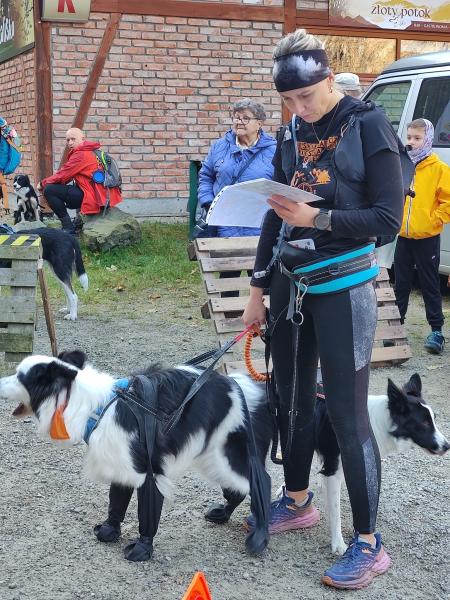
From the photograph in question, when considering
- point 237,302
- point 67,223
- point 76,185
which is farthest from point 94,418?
point 76,185

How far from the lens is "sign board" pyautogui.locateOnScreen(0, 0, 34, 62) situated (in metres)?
10.8

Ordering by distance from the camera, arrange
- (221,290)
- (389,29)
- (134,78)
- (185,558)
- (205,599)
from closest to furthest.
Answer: (205,599)
(185,558)
(221,290)
(134,78)
(389,29)

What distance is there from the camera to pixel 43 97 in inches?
414

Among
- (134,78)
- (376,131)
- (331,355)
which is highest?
(134,78)

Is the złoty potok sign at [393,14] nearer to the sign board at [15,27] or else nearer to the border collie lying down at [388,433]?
the sign board at [15,27]

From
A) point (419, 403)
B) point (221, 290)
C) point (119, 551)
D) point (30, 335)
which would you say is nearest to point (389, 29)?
point (221, 290)

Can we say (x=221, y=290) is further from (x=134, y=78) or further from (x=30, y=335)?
(x=134, y=78)

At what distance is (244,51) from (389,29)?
2380 mm

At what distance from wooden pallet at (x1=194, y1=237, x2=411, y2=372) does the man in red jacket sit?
13.7 feet

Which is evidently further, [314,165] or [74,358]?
[74,358]

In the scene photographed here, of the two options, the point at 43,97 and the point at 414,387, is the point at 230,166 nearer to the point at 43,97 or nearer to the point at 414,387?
the point at 414,387

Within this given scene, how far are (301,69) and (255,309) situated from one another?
3.29ft

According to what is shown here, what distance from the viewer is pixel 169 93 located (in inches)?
434

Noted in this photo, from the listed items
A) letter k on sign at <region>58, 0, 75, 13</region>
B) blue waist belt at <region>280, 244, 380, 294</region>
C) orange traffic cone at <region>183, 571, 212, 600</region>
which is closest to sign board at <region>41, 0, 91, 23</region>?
letter k on sign at <region>58, 0, 75, 13</region>
